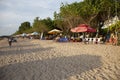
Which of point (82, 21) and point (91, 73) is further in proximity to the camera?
point (82, 21)

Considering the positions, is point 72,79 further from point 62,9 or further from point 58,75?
point 62,9

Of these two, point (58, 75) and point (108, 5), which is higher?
point (108, 5)

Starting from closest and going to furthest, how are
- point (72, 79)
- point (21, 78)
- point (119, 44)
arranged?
point (72, 79) → point (21, 78) → point (119, 44)

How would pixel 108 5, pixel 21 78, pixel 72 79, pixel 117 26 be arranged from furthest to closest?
pixel 108 5, pixel 117 26, pixel 21 78, pixel 72 79

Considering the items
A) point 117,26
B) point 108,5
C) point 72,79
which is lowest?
point 72,79


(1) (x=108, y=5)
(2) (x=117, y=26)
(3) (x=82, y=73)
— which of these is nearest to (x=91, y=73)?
(3) (x=82, y=73)

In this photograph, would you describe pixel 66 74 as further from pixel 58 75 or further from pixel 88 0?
pixel 88 0

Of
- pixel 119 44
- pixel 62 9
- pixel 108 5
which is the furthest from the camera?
pixel 62 9

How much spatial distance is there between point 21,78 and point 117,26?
18.2m

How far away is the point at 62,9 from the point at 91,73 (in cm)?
3541


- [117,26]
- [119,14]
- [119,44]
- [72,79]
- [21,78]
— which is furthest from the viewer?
[119,14]

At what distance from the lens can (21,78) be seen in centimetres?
859

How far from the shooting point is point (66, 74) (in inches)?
351

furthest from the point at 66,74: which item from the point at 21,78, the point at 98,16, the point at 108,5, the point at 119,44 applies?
the point at 98,16
